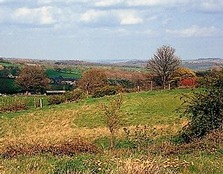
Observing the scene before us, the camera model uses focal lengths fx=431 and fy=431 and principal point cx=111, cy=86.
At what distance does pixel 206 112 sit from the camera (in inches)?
882

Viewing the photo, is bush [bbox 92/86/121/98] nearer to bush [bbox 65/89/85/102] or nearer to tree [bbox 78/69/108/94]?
bush [bbox 65/89/85/102]

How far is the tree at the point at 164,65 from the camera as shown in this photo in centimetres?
7581

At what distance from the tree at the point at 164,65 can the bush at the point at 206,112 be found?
161 ft

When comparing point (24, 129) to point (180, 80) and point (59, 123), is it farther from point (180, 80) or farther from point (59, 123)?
point (180, 80)

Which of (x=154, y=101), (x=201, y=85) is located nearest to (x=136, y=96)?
(x=154, y=101)

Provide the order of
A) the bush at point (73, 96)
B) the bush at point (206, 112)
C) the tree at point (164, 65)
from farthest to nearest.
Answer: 1. the tree at point (164, 65)
2. the bush at point (73, 96)
3. the bush at point (206, 112)

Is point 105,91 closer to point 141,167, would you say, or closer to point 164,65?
point 164,65

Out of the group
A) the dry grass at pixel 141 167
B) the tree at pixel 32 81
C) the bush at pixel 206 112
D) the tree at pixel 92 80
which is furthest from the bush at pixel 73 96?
the dry grass at pixel 141 167

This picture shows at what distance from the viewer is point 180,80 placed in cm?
7369

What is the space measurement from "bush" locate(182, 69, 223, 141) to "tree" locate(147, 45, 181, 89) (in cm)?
4896

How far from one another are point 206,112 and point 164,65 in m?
55.9

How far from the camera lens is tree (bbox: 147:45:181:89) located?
249ft

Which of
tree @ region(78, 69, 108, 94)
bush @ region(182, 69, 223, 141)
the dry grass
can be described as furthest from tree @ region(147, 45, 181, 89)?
the dry grass

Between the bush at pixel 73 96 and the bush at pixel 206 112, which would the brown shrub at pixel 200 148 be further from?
the bush at pixel 73 96
